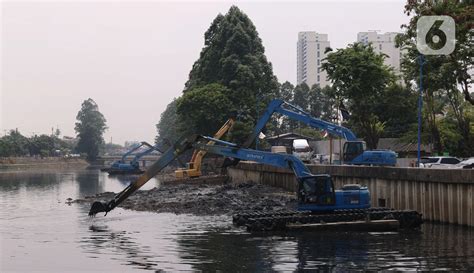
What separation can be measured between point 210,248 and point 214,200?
2073 centimetres

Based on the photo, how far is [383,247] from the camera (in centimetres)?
2775

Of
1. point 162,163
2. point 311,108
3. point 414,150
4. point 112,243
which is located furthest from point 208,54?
point 112,243

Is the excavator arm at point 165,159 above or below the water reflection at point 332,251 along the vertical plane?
above

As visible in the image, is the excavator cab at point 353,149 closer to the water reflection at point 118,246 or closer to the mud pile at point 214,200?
the mud pile at point 214,200

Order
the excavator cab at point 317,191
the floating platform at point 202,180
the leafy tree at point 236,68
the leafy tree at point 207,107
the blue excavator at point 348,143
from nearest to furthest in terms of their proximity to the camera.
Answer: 1. the excavator cab at point 317,191
2. the blue excavator at point 348,143
3. the floating platform at point 202,180
4. the leafy tree at point 207,107
5. the leafy tree at point 236,68

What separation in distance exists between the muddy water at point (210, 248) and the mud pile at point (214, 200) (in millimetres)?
5535

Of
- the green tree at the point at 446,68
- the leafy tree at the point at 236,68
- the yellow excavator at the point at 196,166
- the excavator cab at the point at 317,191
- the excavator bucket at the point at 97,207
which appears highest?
the leafy tree at the point at 236,68

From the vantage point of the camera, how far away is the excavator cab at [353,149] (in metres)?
44.3

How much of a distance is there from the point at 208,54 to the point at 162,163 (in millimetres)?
73676

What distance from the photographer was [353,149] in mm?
44562

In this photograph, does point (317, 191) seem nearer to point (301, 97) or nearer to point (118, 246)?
point (118, 246)

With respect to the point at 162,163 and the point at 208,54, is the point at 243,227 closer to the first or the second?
the point at 162,163

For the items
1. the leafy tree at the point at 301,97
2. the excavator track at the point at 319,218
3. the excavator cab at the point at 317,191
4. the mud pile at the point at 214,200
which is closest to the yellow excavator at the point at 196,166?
the mud pile at the point at 214,200

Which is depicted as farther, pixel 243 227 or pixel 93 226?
pixel 93 226
